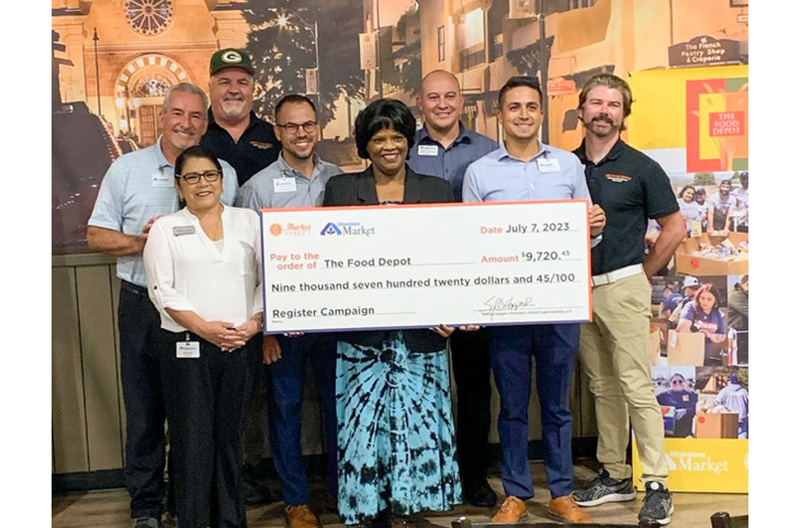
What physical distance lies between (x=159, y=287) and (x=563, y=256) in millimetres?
1484

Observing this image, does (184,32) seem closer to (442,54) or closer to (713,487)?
(442,54)

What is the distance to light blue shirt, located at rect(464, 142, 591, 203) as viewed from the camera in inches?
133

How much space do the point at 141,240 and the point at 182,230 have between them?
41 cm

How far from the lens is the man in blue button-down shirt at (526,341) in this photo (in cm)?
338

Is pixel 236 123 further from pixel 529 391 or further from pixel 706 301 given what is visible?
pixel 706 301

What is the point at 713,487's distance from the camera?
3996 mm

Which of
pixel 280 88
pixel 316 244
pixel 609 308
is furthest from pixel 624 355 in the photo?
pixel 280 88

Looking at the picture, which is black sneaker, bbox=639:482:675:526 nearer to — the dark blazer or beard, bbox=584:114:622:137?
the dark blazer

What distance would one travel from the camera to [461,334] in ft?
12.4

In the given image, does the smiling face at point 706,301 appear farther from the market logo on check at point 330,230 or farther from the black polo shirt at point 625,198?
the market logo on check at point 330,230

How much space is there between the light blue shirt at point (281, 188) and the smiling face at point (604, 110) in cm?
112

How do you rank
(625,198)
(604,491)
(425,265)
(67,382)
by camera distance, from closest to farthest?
(425,265) < (625,198) < (604,491) < (67,382)

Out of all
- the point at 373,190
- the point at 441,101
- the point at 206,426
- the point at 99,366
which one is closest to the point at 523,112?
the point at 441,101

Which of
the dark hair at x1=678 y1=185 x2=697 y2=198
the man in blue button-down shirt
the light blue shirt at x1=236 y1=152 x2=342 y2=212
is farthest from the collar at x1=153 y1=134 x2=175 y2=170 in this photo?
the dark hair at x1=678 y1=185 x2=697 y2=198
